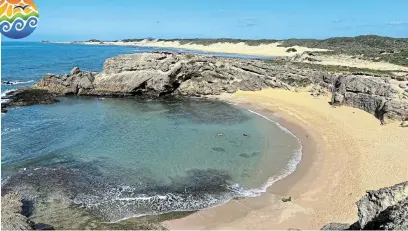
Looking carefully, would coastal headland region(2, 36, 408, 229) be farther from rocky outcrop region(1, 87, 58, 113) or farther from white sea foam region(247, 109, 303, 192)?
white sea foam region(247, 109, 303, 192)

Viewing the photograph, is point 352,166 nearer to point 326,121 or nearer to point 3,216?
point 326,121

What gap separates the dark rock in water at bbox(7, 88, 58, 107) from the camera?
3912 centimetres

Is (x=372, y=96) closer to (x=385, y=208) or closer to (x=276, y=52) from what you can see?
(x=385, y=208)

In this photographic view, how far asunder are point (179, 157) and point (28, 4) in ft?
57.3

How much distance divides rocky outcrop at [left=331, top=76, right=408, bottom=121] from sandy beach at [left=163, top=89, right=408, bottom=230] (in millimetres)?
862

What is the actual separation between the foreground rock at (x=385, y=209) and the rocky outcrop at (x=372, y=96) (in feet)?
76.9

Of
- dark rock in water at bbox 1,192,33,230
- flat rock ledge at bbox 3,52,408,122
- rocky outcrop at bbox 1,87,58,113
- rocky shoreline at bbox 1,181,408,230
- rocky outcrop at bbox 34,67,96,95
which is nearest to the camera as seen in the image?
rocky shoreline at bbox 1,181,408,230

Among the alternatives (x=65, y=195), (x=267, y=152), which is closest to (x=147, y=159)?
(x=65, y=195)

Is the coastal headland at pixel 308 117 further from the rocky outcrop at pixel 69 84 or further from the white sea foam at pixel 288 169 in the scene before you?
the white sea foam at pixel 288 169

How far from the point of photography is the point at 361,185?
18.7 meters

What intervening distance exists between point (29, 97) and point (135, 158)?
2435 centimetres

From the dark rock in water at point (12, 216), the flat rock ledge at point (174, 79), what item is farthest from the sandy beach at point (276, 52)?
the dark rock in water at point (12, 216)

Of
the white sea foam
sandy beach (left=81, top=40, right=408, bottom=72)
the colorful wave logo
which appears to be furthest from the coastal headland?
the colorful wave logo

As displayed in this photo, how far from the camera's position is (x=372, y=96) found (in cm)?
3300
